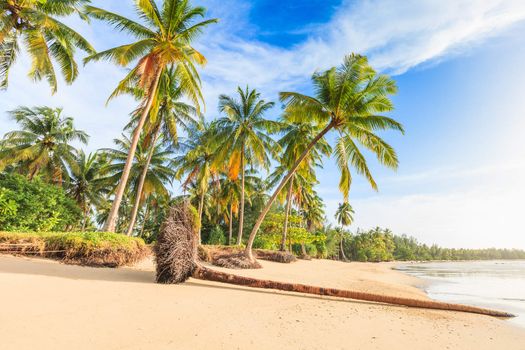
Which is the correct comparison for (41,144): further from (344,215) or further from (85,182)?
(344,215)

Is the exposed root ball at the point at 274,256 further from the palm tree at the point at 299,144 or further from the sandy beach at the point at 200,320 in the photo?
the sandy beach at the point at 200,320

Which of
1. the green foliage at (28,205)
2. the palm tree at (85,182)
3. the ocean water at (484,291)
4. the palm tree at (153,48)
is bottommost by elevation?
the ocean water at (484,291)

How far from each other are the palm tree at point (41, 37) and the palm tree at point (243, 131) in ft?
29.3

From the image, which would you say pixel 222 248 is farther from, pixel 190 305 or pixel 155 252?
pixel 190 305

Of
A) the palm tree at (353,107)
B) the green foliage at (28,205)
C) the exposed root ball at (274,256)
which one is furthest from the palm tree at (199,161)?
the palm tree at (353,107)

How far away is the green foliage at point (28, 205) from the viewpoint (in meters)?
13.0

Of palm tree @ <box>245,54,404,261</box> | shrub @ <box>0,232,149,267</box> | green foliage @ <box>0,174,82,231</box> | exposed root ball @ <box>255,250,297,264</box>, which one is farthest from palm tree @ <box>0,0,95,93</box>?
exposed root ball @ <box>255,250,297,264</box>

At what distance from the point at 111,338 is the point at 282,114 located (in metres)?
12.8

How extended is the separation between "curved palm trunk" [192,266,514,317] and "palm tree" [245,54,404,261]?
20.7 ft

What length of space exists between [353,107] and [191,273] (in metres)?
9.57

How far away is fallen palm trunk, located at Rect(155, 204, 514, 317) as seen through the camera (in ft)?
22.1

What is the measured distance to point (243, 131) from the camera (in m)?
19.6

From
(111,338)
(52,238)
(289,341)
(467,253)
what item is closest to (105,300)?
(111,338)

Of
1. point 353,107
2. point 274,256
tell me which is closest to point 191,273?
point 353,107
